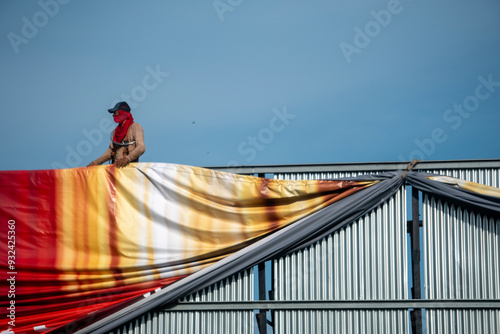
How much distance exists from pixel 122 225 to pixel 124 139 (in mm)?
1732

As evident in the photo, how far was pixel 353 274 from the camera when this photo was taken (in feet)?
36.6

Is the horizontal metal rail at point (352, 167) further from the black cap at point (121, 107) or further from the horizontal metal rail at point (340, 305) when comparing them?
the horizontal metal rail at point (340, 305)

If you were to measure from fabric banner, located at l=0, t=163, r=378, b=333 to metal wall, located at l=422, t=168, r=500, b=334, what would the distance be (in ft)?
4.98

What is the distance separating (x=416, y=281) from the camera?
11.1m

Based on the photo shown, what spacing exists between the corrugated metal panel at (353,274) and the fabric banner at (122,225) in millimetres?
679

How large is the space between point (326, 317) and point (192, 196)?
3.22 meters

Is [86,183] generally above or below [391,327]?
above

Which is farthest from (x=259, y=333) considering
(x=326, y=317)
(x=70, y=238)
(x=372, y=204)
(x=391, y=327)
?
(x=70, y=238)

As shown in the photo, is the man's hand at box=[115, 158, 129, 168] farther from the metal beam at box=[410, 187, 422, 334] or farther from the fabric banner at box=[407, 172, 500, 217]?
the metal beam at box=[410, 187, 422, 334]

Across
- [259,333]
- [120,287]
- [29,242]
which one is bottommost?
[259,333]

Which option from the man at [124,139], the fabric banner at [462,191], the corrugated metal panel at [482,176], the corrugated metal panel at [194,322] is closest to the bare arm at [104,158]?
the man at [124,139]

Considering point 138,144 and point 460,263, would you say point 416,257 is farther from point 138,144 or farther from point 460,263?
point 138,144

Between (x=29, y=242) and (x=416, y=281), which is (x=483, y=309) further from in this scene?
(x=29, y=242)

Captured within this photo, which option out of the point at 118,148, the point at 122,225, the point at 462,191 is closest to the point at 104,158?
the point at 118,148
